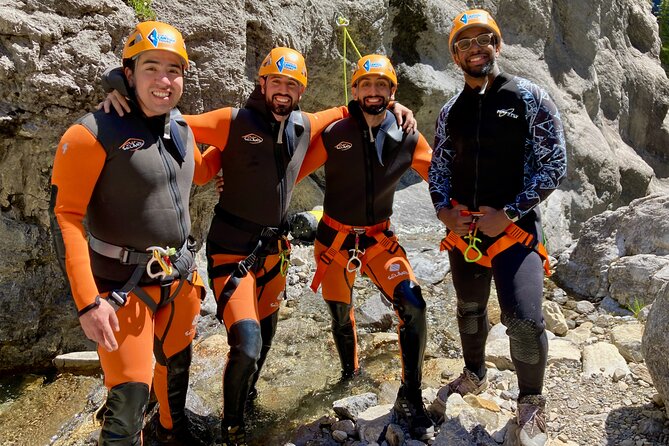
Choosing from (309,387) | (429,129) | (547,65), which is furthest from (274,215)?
(547,65)

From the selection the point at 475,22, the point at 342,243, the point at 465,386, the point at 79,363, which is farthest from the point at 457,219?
the point at 79,363

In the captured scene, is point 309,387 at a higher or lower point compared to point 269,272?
lower

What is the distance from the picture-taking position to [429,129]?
13680 millimetres

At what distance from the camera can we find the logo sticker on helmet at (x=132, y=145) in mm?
3607

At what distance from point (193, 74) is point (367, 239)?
13.0ft

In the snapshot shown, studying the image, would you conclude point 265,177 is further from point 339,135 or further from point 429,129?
point 429,129

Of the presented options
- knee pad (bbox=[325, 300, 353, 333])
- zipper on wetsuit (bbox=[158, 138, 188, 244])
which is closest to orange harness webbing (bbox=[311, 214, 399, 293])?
knee pad (bbox=[325, 300, 353, 333])

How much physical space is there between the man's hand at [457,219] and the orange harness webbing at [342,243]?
2.95 ft

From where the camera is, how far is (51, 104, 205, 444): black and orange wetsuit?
133 inches

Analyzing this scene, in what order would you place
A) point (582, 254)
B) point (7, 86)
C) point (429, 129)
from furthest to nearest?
point (429, 129), point (582, 254), point (7, 86)

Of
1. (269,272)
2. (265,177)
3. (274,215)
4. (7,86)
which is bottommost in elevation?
(269,272)

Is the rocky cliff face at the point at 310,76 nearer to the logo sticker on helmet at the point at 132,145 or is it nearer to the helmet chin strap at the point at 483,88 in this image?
the logo sticker on helmet at the point at 132,145

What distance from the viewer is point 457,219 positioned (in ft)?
13.8

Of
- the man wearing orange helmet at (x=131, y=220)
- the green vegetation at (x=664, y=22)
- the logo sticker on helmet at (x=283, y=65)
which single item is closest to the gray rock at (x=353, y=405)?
the man wearing orange helmet at (x=131, y=220)
